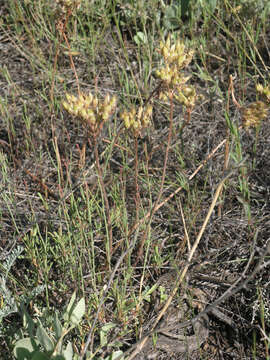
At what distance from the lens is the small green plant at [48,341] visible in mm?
1304

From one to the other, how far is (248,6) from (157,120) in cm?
73

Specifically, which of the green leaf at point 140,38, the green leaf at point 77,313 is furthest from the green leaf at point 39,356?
the green leaf at point 140,38

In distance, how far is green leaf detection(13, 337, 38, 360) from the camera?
137 centimetres

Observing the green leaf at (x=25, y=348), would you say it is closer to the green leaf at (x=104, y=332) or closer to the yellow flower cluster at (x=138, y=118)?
the green leaf at (x=104, y=332)

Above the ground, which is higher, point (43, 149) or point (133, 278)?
point (43, 149)

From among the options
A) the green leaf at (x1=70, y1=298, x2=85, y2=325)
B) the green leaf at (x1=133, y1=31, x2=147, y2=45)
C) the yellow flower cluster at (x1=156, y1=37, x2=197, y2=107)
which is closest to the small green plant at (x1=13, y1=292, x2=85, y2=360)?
the green leaf at (x1=70, y1=298, x2=85, y2=325)

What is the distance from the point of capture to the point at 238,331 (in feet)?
5.43

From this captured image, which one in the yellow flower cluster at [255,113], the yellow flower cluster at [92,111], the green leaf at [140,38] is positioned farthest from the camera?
the green leaf at [140,38]

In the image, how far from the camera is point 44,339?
1.32 m

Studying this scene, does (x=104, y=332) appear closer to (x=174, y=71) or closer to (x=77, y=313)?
(x=77, y=313)

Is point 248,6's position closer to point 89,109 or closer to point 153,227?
point 153,227

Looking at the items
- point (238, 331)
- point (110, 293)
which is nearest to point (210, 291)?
point (238, 331)

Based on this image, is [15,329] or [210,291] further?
[210,291]

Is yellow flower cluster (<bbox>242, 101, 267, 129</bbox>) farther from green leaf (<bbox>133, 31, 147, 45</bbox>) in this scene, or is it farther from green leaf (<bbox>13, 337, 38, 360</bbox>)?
green leaf (<bbox>133, 31, 147, 45</bbox>)
